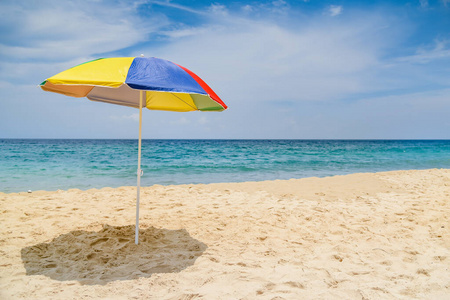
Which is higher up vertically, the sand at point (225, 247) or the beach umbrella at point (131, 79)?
the beach umbrella at point (131, 79)

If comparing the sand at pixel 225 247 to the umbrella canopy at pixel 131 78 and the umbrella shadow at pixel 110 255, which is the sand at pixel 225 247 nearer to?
the umbrella shadow at pixel 110 255

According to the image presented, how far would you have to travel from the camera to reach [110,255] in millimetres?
3531

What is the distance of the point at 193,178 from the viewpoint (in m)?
11.7

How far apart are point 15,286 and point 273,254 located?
2.83m

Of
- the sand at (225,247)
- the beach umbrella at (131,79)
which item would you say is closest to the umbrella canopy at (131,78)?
the beach umbrella at (131,79)

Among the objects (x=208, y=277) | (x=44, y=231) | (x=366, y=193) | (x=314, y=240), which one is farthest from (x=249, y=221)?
(x=366, y=193)

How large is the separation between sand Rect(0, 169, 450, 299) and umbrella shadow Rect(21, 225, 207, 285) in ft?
0.05

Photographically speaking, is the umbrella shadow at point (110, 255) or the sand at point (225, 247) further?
the umbrella shadow at point (110, 255)

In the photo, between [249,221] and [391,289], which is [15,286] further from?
[391,289]

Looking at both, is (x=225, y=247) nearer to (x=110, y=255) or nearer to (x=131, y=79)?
(x=110, y=255)

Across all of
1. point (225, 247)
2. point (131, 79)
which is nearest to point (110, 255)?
point (225, 247)

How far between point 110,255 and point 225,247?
4.88ft

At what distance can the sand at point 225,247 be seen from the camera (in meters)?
2.76

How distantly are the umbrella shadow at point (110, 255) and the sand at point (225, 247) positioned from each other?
0.05ft
